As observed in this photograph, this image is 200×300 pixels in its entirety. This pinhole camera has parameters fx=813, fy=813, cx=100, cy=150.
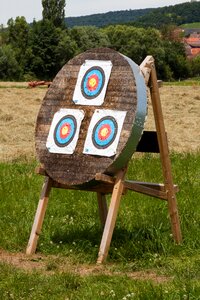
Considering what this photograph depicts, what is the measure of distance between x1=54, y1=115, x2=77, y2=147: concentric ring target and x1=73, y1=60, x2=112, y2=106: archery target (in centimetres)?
19

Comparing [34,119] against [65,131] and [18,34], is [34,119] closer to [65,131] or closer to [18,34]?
[65,131]

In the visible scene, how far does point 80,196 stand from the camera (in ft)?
31.1

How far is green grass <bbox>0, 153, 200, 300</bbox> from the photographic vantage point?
5773 millimetres

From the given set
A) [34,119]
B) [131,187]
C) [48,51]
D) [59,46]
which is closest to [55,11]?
[59,46]

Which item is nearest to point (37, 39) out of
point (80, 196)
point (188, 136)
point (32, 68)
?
point (32, 68)

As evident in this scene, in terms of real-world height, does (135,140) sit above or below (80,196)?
above

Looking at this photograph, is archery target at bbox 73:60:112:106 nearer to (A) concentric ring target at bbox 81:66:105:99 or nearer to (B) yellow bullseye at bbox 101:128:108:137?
(A) concentric ring target at bbox 81:66:105:99

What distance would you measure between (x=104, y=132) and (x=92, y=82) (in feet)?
1.82

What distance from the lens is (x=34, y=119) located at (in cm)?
2103

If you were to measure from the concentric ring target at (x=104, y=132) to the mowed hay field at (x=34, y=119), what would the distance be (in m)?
7.12

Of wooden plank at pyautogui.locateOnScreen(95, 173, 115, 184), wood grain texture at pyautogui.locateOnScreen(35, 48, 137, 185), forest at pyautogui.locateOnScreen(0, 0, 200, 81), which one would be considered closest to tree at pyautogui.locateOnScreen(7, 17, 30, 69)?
forest at pyautogui.locateOnScreen(0, 0, 200, 81)

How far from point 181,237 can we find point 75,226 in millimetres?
1212

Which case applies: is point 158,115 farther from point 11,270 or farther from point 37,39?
point 37,39

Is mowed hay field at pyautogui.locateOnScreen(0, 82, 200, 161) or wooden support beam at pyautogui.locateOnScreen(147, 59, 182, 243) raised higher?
wooden support beam at pyautogui.locateOnScreen(147, 59, 182, 243)
